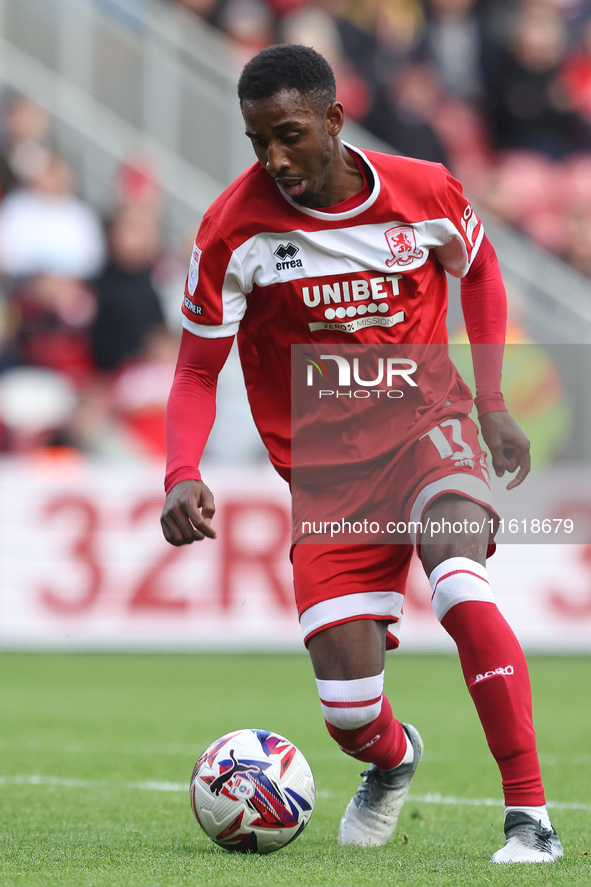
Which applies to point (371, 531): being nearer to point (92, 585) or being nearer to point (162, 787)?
point (162, 787)

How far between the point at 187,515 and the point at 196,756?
2.95m

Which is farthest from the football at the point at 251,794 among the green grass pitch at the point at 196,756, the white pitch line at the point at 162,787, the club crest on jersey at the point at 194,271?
the club crest on jersey at the point at 194,271

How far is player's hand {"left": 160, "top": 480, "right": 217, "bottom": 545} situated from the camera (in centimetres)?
394

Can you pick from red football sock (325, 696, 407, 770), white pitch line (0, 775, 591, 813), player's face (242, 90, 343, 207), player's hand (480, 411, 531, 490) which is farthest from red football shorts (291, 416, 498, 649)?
white pitch line (0, 775, 591, 813)

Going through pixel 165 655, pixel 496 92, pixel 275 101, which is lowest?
pixel 165 655

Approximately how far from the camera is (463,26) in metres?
15.1

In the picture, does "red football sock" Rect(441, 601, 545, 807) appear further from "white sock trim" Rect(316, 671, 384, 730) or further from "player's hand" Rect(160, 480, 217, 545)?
"player's hand" Rect(160, 480, 217, 545)

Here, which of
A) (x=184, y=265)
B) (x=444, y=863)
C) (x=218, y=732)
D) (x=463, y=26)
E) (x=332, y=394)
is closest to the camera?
(x=444, y=863)

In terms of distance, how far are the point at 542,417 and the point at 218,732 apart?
4.65 metres

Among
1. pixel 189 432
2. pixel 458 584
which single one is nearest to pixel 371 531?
pixel 458 584

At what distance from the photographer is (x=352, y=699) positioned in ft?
14.1

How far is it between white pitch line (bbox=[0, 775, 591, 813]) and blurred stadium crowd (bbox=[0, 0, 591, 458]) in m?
5.85

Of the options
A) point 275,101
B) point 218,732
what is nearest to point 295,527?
point 275,101

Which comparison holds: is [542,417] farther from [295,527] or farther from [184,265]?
[295,527]
